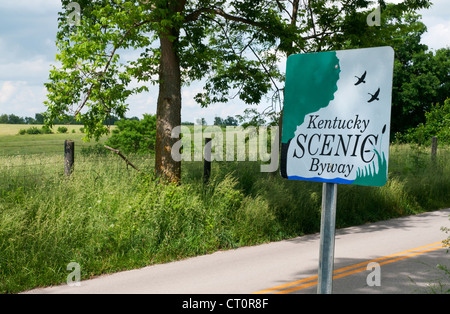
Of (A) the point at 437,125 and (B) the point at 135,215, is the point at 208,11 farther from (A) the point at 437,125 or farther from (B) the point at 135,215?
(A) the point at 437,125

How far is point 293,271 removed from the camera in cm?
828

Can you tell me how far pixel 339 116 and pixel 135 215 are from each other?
23.1 ft

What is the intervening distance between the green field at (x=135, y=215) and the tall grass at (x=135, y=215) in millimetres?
21

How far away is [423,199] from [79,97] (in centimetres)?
1241

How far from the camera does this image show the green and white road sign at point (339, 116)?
2.78 m

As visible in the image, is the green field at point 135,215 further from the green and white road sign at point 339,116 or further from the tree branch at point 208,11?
the green and white road sign at point 339,116

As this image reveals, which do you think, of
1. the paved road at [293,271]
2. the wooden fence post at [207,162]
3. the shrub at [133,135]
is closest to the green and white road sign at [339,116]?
the paved road at [293,271]

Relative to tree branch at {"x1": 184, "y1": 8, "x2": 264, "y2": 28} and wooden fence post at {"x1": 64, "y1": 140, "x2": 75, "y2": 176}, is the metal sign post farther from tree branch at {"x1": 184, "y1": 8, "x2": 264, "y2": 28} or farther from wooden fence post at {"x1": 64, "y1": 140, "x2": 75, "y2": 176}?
tree branch at {"x1": 184, "y1": 8, "x2": 264, "y2": 28}

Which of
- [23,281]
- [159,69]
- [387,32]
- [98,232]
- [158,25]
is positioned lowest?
[23,281]

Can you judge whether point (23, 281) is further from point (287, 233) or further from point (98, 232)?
point (287, 233)

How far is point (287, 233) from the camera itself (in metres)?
11.3

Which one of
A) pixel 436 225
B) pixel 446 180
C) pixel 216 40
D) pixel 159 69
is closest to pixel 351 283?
pixel 436 225

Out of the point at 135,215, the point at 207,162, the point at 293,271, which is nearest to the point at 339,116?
the point at 293,271

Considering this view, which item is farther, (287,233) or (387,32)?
(387,32)
